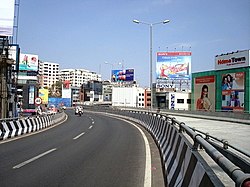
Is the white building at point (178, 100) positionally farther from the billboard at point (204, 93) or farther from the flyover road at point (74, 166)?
the flyover road at point (74, 166)

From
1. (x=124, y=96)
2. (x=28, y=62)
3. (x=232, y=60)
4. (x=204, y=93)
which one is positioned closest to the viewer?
(x=232, y=60)

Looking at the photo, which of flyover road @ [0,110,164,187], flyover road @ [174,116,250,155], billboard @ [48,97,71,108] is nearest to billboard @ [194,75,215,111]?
flyover road @ [174,116,250,155]

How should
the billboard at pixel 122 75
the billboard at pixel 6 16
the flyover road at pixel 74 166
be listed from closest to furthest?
the flyover road at pixel 74 166
the billboard at pixel 6 16
the billboard at pixel 122 75

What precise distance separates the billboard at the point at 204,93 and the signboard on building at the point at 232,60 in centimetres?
292

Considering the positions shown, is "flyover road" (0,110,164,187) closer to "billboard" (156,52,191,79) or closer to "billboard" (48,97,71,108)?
"billboard" (156,52,191,79)

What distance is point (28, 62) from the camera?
75.6 meters

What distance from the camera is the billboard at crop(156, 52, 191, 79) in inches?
2282

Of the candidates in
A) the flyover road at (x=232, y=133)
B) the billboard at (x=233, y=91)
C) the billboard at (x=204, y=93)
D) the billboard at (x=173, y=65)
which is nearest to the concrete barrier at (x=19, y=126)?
the flyover road at (x=232, y=133)

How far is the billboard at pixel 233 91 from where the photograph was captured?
47500mm

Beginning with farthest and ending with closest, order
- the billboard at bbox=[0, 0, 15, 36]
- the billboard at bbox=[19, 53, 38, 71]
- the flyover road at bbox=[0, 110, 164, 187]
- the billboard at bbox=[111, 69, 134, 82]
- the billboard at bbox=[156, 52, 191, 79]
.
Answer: the billboard at bbox=[111, 69, 134, 82], the billboard at bbox=[19, 53, 38, 71], the billboard at bbox=[156, 52, 191, 79], the billboard at bbox=[0, 0, 15, 36], the flyover road at bbox=[0, 110, 164, 187]

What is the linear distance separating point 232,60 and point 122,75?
37729 millimetres

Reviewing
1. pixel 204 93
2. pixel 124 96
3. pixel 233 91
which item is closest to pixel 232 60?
pixel 233 91

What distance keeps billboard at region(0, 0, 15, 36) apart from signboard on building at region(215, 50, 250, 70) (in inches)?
1447

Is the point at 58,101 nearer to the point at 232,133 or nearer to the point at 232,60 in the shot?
Answer: the point at 232,60
